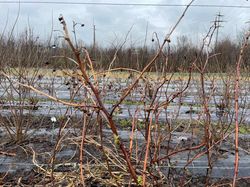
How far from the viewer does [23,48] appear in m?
4.30

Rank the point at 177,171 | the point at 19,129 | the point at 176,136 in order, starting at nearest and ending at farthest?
the point at 177,171
the point at 19,129
the point at 176,136

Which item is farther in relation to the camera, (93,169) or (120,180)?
(93,169)

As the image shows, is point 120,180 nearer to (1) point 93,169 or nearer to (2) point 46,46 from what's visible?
(1) point 93,169

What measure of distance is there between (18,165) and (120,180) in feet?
3.71

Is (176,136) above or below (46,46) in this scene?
below

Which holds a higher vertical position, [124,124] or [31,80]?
[31,80]

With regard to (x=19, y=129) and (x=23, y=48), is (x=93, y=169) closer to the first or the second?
(x=19, y=129)

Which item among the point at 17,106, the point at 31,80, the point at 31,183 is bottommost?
the point at 31,183

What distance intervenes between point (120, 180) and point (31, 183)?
0.69 m

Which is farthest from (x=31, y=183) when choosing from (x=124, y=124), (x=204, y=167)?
(x=124, y=124)

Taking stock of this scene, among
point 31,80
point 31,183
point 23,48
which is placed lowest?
point 31,183

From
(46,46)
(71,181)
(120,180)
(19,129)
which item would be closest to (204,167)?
(120,180)

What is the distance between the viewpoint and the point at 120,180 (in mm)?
2738

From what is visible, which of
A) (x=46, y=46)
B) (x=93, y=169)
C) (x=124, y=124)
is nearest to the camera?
(x=93, y=169)
